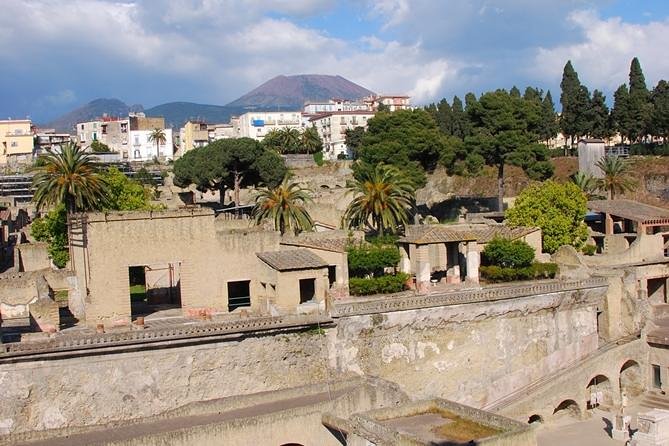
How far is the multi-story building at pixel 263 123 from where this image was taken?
108m

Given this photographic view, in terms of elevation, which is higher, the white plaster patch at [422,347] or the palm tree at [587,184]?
the palm tree at [587,184]

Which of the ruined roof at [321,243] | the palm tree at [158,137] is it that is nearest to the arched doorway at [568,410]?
the ruined roof at [321,243]

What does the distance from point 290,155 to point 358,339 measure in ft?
166

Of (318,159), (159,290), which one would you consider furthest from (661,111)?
(159,290)

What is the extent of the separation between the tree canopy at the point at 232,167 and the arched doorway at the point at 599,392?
88.3 feet

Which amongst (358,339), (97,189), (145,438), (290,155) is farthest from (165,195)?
(145,438)

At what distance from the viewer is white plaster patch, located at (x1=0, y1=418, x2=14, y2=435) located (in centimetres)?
2248

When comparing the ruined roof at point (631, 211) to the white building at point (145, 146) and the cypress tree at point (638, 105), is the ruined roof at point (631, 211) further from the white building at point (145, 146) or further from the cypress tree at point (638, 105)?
the white building at point (145, 146)

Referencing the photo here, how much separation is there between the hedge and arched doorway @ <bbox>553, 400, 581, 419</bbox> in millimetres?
5607

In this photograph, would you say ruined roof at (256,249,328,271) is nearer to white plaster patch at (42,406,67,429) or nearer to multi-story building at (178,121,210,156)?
white plaster patch at (42,406,67,429)

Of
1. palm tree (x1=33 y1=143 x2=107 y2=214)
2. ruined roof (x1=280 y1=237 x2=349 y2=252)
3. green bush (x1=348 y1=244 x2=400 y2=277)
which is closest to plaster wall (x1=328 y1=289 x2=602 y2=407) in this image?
green bush (x1=348 y1=244 x2=400 y2=277)

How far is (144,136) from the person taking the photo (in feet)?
326

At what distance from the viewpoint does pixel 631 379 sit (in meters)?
33.1

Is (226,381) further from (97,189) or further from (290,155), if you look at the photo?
(290,155)
